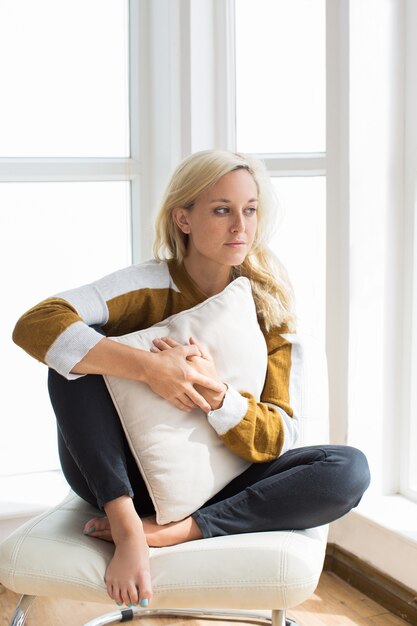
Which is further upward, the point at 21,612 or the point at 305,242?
the point at 305,242

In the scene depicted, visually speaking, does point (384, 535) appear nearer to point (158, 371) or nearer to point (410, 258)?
point (410, 258)

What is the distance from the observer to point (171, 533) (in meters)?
1.62

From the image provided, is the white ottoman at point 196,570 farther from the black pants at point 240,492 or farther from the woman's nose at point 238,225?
the woman's nose at point 238,225

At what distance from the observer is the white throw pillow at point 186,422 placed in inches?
64.6

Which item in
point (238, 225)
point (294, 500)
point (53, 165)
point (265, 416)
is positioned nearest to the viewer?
point (294, 500)

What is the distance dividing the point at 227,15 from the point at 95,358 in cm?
138

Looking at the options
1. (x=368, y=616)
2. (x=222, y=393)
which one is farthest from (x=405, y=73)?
(x=368, y=616)

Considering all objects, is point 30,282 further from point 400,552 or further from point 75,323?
point 400,552

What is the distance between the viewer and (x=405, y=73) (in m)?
2.15

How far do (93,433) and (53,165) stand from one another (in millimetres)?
1287

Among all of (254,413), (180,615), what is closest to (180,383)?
(254,413)

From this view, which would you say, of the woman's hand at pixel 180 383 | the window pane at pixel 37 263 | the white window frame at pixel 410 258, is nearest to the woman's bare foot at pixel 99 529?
the woman's hand at pixel 180 383

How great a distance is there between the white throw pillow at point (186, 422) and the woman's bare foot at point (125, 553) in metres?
0.08

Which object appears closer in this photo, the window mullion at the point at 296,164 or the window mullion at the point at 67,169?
the window mullion at the point at 296,164
